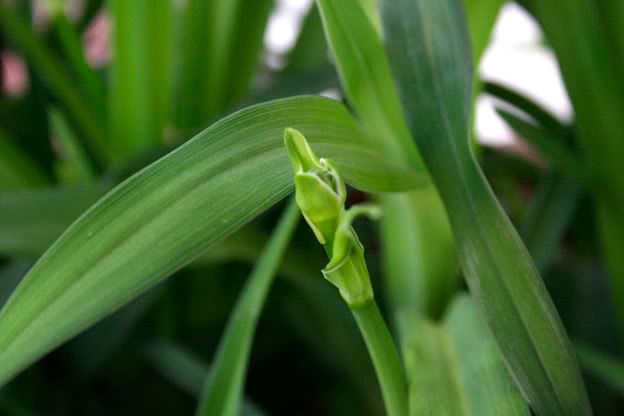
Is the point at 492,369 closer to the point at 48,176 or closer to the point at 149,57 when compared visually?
the point at 149,57

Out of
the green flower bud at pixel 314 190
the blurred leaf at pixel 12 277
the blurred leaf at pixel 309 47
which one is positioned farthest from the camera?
the blurred leaf at pixel 309 47

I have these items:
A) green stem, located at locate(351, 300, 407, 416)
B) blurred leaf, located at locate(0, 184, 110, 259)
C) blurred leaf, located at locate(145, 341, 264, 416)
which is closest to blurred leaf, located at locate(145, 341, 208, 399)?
blurred leaf, located at locate(145, 341, 264, 416)

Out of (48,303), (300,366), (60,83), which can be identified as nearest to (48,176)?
(60,83)

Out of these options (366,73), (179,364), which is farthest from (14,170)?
(366,73)

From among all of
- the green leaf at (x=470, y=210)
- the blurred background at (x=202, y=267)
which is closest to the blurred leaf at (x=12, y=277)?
the blurred background at (x=202, y=267)

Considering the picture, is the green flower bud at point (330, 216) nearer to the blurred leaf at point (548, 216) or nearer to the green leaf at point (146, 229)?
the green leaf at point (146, 229)

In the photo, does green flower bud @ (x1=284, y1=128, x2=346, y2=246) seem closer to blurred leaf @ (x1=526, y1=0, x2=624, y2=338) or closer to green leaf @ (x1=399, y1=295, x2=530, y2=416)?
green leaf @ (x1=399, y1=295, x2=530, y2=416)
